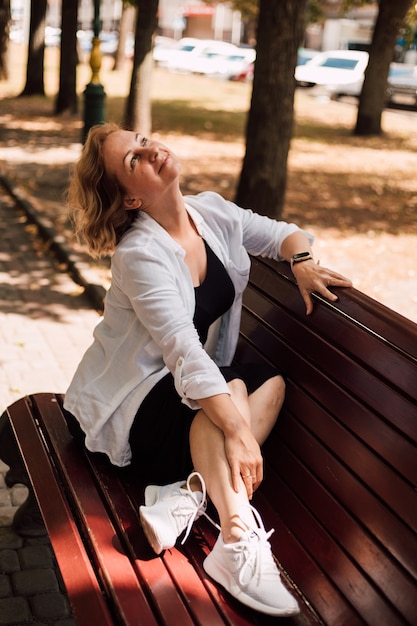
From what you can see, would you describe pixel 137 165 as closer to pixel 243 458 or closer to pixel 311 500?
pixel 243 458

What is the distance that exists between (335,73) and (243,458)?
31.4m

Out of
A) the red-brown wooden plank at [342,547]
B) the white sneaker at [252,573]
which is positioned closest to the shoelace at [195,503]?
the white sneaker at [252,573]

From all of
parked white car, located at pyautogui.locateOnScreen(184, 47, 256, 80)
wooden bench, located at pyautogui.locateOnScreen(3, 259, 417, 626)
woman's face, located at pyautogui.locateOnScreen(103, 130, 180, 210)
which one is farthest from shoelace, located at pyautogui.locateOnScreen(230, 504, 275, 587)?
parked white car, located at pyautogui.locateOnScreen(184, 47, 256, 80)

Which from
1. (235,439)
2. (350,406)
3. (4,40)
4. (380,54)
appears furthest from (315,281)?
(4,40)

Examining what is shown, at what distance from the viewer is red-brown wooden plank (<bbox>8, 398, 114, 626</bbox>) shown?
230 centimetres

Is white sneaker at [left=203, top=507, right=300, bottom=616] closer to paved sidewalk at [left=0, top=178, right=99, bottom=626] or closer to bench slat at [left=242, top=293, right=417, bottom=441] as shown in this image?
bench slat at [left=242, top=293, right=417, bottom=441]

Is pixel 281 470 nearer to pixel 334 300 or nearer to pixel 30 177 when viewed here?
pixel 334 300

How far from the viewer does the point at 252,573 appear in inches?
96.7

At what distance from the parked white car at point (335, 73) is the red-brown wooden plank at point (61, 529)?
28.4 meters

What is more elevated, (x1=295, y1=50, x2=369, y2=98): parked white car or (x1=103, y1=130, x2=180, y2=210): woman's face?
(x1=103, y1=130, x2=180, y2=210): woman's face

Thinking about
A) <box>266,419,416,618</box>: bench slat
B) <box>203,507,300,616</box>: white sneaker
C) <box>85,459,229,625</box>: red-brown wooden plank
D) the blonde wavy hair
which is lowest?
<box>85,459,229,625</box>: red-brown wooden plank

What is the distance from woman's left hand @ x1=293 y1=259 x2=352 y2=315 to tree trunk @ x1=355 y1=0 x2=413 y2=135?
53.0ft

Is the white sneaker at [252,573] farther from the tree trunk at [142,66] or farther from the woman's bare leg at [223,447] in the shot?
the tree trunk at [142,66]

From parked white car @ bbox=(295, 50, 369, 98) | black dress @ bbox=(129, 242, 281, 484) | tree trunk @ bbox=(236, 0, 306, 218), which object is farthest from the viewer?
parked white car @ bbox=(295, 50, 369, 98)
